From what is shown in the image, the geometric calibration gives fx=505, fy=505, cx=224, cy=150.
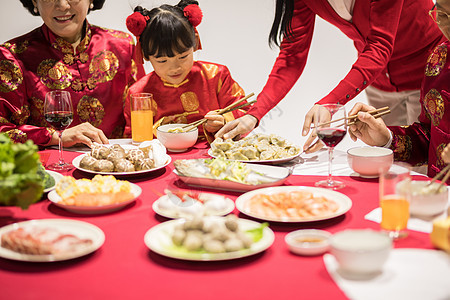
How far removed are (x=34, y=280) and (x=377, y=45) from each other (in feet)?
5.89

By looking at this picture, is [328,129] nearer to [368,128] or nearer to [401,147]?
→ [368,128]

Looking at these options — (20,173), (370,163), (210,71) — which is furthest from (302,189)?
(210,71)

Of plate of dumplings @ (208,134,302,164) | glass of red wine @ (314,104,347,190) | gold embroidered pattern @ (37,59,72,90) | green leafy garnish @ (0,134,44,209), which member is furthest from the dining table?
gold embroidered pattern @ (37,59,72,90)

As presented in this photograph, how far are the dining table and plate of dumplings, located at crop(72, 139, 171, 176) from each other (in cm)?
36

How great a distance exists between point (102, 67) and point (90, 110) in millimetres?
237

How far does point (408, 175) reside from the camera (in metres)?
1.20

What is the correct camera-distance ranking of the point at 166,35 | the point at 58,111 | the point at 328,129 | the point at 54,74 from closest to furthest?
the point at 328,129
the point at 58,111
the point at 166,35
the point at 54,74

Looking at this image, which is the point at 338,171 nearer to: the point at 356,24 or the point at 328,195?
the point at 328,195

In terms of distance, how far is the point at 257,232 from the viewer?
3.77ft

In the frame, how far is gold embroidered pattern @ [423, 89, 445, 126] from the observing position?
→ 195 centimetres

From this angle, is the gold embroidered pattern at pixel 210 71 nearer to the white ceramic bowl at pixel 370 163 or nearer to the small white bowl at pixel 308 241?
the white ceramic bowl at pixel 370 163

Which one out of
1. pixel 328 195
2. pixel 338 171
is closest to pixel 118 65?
pixel 338 171

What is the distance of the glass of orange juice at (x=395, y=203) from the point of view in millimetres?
1150

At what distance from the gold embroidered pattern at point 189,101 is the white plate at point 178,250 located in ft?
4.74
